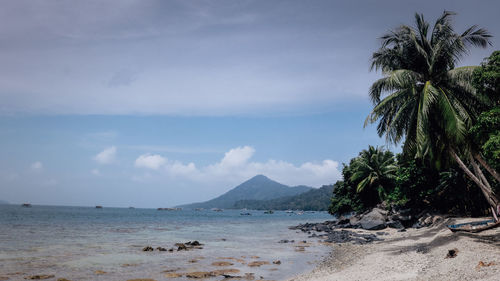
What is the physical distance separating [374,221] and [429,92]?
787 inches

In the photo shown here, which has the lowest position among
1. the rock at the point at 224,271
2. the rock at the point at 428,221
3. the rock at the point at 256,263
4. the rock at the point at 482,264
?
the rock at the point at 256,263

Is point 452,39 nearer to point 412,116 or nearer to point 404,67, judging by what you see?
point 404,67

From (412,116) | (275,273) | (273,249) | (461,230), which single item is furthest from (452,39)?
(273,249)

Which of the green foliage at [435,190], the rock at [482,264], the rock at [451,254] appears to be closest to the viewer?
the rock at [482,264]

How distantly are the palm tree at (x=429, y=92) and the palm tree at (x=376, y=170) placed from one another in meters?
25.5

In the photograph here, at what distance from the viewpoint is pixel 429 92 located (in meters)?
14.4

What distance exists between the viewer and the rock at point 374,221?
98.7ft

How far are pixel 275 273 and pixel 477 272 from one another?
810cm

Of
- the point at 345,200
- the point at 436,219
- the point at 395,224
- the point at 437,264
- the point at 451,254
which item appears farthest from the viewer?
the point at 345,200

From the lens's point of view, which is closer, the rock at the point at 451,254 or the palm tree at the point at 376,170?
the rock at the point at 451,254

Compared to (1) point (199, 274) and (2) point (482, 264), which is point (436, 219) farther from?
(1) point (199, 274)

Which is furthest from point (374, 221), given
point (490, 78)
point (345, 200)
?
point (490, 78)

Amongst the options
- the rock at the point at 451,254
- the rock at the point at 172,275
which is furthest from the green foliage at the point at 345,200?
the rock at the point at 172,275

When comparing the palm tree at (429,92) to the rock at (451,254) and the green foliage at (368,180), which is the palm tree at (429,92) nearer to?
the rock at (451,254)
